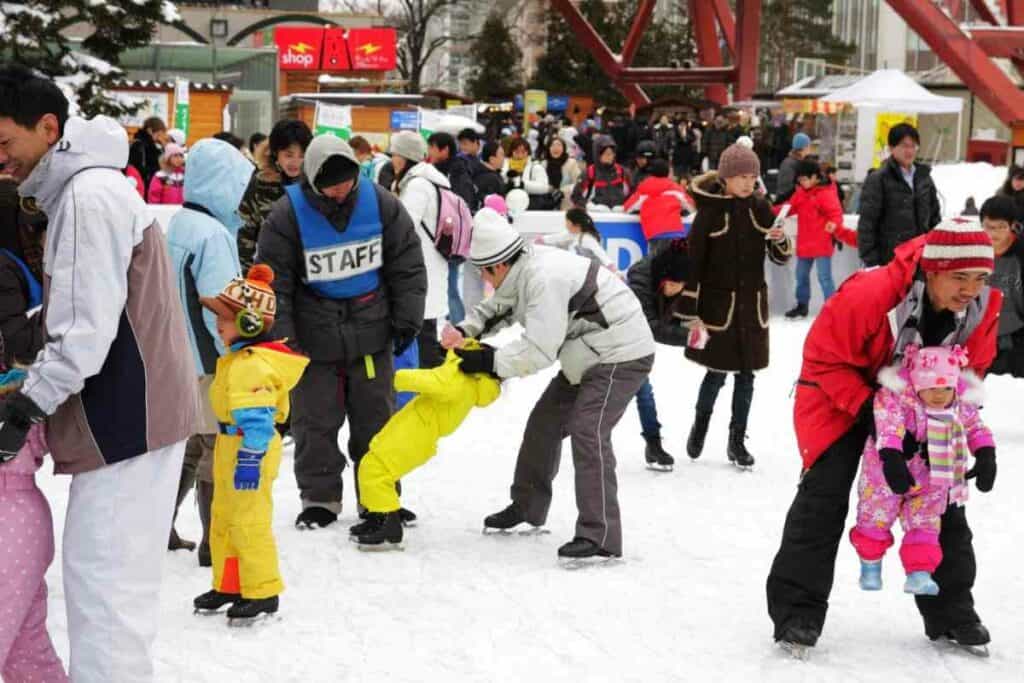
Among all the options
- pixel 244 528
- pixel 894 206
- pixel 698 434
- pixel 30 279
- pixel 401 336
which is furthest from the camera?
pixel 894 206

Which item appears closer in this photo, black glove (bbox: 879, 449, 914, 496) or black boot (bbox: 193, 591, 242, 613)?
black glove (bbox: 879, 449, 914, 496)

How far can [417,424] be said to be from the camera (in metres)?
5.81

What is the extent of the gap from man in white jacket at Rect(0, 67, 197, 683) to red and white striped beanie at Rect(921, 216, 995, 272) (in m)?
2.12

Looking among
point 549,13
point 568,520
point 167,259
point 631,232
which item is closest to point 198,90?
point 631,232

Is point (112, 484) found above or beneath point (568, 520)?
above

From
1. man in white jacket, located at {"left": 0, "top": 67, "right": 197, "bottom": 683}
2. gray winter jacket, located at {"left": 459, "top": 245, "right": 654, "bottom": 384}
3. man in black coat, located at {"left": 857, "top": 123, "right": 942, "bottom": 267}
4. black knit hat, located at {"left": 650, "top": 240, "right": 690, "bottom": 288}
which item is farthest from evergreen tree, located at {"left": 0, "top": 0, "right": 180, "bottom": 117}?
man in white jacket, located at {"left": 0, "top": 67, "right": 197, "bottom": 683}

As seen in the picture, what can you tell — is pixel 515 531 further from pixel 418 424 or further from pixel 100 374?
pixel 100 374

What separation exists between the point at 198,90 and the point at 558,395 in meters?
17.8

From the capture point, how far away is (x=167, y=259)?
11.2 ft

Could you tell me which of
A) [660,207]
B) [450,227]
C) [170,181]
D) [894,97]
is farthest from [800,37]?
[450,227]

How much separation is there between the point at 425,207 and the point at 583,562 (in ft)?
9.93

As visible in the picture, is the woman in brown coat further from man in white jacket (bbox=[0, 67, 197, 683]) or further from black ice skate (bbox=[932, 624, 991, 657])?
man in white jacket (bbox=[0, 67, 197, 683])

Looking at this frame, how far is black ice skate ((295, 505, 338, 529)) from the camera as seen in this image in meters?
6.27

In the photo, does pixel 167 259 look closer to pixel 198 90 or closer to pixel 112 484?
pixel 112 484
